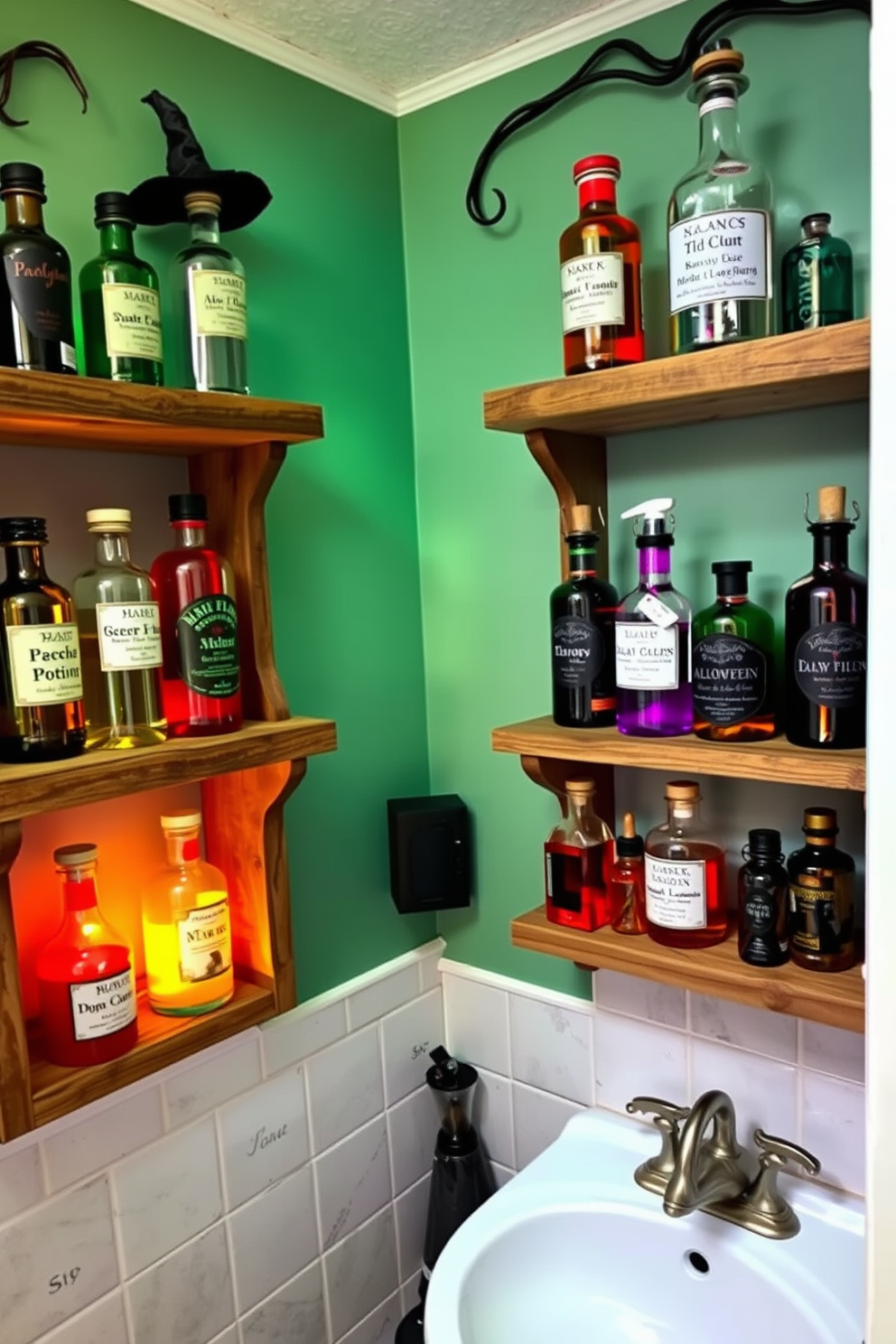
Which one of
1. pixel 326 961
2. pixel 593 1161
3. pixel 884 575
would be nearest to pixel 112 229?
pixel 884 575

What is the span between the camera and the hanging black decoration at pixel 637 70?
0.90m

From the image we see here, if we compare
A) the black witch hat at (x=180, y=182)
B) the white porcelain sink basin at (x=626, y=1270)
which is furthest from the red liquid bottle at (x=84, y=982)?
the black witch hat at (x=180, y=182)

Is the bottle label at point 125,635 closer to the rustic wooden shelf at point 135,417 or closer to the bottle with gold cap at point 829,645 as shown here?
the rustic wooden shelf at point 135,417

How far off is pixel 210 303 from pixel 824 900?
0.84 m

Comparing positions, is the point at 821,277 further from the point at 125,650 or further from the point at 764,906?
the point at 125,650

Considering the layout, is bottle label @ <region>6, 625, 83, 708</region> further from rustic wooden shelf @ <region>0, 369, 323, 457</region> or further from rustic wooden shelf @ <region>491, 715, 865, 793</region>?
rustic wooden shelf @ <region>491, 715, 865, 793</region>

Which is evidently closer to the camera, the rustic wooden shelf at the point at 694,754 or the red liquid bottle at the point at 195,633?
the rustic wooden shelf at the point at 694,754

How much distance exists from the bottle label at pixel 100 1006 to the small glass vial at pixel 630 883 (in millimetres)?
526

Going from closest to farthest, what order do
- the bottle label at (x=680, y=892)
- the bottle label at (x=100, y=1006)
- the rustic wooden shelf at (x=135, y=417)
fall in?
the rustic wooden shelf at (x=135, y=417)
the bottle label at (x=100, y=1006)
the bottle label at (x=680, y=892)

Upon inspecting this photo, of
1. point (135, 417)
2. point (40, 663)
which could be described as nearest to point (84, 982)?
point (40, 663)

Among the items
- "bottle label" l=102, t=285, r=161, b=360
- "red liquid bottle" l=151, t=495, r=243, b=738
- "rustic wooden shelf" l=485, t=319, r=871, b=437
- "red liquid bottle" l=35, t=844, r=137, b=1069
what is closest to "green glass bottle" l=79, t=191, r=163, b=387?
"bottle label" l=102, t=285, r=161, b=360

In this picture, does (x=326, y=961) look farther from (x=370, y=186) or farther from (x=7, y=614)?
(x=370, y=186)

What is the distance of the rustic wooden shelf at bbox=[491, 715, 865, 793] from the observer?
79cm

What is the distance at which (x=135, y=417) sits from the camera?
800 mm
